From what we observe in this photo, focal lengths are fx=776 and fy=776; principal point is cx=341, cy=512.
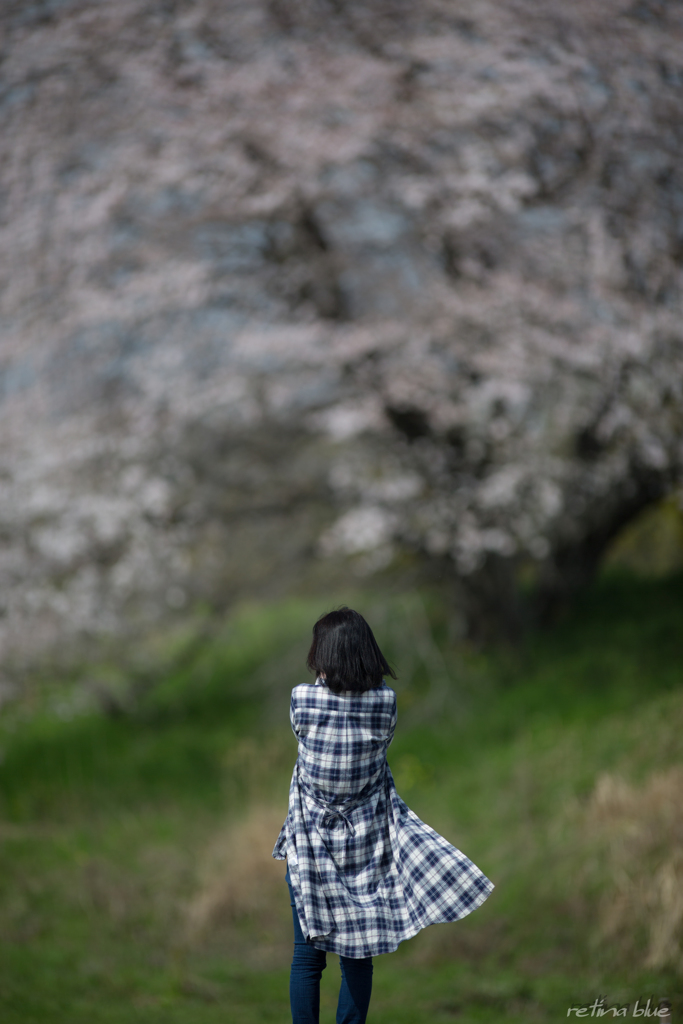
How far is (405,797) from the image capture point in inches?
202

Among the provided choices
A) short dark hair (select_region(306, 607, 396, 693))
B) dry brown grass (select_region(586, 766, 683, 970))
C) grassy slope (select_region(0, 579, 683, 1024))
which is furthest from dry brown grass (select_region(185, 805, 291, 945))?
short dark hair (select_region(306, 607, 396, 693))

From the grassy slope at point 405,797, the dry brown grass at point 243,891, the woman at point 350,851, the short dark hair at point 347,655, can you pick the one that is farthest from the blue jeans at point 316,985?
the dry brown grass at point 243,891

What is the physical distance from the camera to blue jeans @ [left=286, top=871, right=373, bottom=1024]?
203 centimetres

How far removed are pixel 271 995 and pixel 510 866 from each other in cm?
143

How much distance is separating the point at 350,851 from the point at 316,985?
1.17 ft

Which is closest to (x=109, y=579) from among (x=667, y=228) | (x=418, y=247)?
(x=418, y=247)

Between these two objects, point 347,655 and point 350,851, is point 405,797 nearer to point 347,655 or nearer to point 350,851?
point 350,851

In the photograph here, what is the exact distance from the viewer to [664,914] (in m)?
3.16

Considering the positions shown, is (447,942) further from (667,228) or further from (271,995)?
(667,228)

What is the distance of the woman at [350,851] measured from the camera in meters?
2.01

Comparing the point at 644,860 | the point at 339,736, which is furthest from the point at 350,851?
the point at 644,860

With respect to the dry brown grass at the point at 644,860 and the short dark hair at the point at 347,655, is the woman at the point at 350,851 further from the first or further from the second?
the dry brown grass at the point at 644,860

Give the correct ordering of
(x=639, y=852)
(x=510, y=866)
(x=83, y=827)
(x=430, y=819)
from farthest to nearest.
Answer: (x=83, y=827), (x=430, y=819), (x=510, y=866), (x=639, y=852)

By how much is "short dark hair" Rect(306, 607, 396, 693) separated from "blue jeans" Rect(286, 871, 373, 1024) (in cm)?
56
